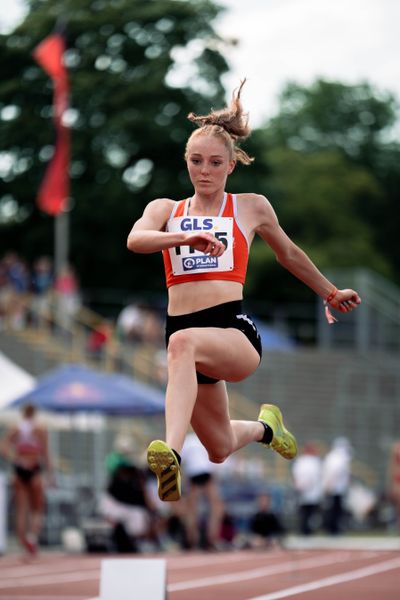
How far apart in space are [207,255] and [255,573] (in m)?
7.77

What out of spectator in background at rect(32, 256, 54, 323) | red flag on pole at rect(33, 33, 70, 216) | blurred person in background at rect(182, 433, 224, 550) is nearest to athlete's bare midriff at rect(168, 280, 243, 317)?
blurred person in background at rect(182, 433, 224, 550)

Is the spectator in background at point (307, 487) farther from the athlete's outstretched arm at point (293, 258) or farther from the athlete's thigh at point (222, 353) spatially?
the athlete's thigh at point (222, 353)

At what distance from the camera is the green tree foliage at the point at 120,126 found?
4503 cm

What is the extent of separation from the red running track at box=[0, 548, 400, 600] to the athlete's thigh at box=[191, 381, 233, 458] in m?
1.04

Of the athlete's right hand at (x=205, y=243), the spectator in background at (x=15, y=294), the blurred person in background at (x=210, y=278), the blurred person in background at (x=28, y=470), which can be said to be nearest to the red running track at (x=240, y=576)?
the blurred person in background at (x=28, y=470)

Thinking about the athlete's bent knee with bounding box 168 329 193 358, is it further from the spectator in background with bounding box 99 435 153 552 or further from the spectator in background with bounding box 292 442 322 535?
the spectator in background with bounding box 292 442 322 535

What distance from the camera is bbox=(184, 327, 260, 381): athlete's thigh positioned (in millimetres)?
8742

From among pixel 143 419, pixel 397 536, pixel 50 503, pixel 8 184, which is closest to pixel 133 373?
pixel 143 419

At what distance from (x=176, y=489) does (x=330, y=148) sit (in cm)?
6862

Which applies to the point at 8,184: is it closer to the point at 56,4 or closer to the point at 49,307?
the point at 56,4

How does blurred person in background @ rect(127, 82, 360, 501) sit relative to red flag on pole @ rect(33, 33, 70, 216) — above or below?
below

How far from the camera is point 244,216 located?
29.9 ft

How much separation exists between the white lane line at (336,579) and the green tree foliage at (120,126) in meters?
27.7

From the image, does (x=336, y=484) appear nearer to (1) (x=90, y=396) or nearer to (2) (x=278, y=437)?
(1) (x=90, y=396)
